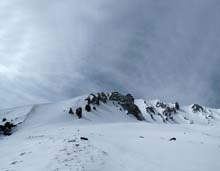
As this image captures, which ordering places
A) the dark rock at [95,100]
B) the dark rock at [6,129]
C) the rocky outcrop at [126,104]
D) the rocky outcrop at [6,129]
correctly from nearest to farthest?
the rocky outcrop at [6,129] < the dark rock at [6,129] < the dark rock at [95,100] < the rocky outcrop at [126,104]

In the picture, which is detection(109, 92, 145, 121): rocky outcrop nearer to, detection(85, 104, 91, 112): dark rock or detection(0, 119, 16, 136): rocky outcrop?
detection(85, 104, 91, 112): dark rock

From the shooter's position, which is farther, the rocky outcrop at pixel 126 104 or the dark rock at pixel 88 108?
the rocky outcrop at pixel 126 104

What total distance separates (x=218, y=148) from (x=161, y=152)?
7448mm

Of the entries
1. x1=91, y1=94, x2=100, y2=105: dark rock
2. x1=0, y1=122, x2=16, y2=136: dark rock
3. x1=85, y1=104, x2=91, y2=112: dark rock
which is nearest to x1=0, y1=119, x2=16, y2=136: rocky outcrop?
x1=0, y1=122, x2=16, y2=136: dark rock

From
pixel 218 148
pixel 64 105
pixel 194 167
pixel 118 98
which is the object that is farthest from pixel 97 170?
pixel 118 98

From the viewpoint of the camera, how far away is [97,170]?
1630cm

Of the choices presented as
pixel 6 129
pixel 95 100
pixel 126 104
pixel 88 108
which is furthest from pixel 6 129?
pixel 126 104

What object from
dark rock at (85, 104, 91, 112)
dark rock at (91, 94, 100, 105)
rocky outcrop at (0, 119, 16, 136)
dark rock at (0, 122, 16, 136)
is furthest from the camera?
dark rock at (91, 94, 100, 105)

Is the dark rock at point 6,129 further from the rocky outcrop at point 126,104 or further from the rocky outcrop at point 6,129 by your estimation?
the rocky outcrop at point 126,104

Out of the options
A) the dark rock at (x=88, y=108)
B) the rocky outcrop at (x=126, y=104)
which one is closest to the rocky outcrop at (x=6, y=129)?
the dark rock at (x=88, y=108)

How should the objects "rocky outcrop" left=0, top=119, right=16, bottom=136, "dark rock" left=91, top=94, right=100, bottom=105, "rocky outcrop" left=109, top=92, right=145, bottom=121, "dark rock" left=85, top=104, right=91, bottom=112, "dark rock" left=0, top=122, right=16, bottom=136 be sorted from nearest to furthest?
1. "rocky outcrop" left=0, top=119, right=16, bottom=136
2. "dark rock" left=0, top=122, right=16, bottom=136
3. "dark rock" left=85, top=104, right=91, bottom=112
4. "dark rock" left=91, top=94, right=100, bottom=105
5. "rocky outcrop" left=109, top=92, right=145, bottom=121

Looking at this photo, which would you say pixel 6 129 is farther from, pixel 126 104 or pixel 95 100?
pixel 126 104

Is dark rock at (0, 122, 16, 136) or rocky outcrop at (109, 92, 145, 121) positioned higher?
rocky outcrop at (109, 92, 145, 121)

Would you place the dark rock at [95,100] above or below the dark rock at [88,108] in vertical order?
above
